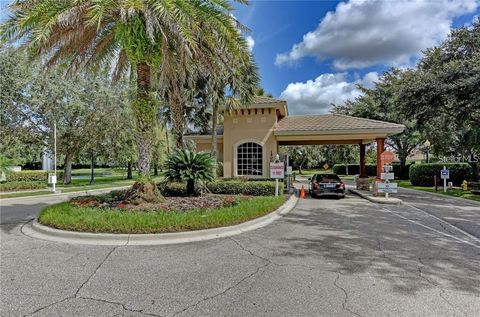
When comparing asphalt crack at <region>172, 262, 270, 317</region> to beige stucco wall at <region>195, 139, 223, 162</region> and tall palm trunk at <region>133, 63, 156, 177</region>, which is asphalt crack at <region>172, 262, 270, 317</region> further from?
beige stucco wall at <region>195, 139, 223, 162</region>

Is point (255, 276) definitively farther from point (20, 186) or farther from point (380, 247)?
point (20, 186)

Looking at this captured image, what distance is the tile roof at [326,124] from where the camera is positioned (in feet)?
58.1

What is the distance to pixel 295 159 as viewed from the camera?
52.0 metres

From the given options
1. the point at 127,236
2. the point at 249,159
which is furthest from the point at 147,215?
the point at 249,159

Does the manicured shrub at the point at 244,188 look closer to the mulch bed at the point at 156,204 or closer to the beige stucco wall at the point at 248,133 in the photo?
the beige stucco wall at the point at 248,133

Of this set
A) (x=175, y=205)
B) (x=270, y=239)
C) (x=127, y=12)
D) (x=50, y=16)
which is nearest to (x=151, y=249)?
(x=270, y=239)

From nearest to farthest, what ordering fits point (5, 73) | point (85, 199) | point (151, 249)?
1. point (151, 249)
2. point (85, 199)
3. point (5, 73)

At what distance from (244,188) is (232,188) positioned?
665 mm

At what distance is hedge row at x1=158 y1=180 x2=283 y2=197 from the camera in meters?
→ 14.4

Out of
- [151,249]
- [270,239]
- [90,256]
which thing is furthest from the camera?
[270,239]

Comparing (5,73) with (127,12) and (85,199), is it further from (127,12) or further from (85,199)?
(127,12)

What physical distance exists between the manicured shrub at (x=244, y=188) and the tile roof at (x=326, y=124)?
14.6ft

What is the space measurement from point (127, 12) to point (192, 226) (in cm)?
616

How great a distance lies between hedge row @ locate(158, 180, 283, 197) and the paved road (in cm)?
681
